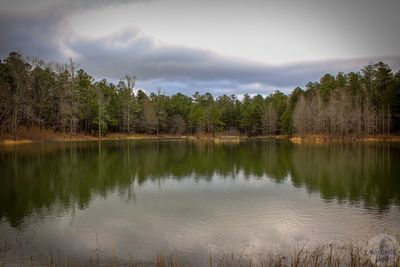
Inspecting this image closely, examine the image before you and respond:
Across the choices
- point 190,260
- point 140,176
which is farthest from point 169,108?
point 190,260

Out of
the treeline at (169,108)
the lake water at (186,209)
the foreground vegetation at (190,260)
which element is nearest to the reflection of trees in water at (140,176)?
the lake water at (186,209)

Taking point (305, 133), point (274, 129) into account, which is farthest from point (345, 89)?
point (274, 129)

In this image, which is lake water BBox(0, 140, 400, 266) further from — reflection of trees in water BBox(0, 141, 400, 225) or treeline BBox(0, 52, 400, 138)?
treeline BBox(0, 52, 400, 138)

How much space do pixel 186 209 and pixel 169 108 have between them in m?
97.0

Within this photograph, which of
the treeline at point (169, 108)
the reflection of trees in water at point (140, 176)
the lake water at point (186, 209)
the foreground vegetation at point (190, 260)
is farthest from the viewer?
the treeline at point (169, 108)

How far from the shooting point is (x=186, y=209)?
54.5 feet

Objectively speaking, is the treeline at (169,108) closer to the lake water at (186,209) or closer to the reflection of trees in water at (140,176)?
the reflection of trees in water at (140,176)

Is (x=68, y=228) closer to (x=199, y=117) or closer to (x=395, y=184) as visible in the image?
(x=395, y=184)

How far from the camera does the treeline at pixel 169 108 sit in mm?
63625

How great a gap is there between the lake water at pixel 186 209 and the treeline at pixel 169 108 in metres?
39.6

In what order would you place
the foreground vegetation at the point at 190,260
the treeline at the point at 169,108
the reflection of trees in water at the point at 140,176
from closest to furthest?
the foreground vegetation at the point at 190,260
the reflection of trees in water at the point at 140,176
the treeline at the point at 169,108

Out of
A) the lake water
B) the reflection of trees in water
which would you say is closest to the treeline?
the reflection of trees in water

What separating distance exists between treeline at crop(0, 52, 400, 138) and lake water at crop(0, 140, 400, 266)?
39.6 meters

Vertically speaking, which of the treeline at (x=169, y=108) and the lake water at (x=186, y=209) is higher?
the treeline at (x=169, y=108)
